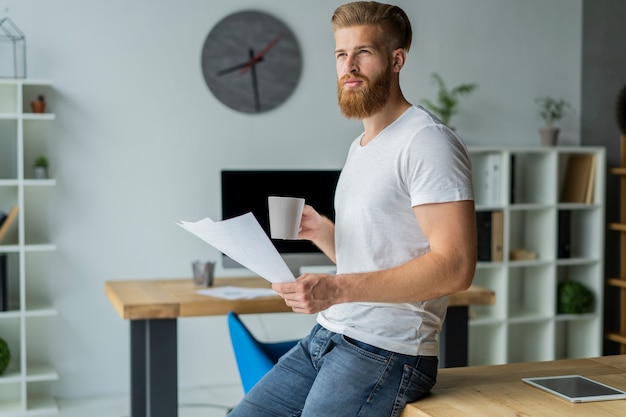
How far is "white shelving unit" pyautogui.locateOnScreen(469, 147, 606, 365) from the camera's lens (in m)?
4.96

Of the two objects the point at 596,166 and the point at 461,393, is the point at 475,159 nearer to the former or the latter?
the point at 596,166

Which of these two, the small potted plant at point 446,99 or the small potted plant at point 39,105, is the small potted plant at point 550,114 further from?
the small potted plant at point 39,105

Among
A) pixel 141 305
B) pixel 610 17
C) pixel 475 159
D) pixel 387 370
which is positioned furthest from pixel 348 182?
pixel 610 17

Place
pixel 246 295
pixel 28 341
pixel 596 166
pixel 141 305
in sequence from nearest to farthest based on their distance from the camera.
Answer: pixel 141 305 → pixel 246 295 → pixel 28 341 → pixel 596 166

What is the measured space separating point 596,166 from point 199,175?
7.64 ft

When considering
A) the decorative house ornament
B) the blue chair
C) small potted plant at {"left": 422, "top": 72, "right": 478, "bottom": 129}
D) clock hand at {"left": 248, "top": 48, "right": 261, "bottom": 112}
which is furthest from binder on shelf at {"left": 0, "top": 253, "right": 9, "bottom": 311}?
small potted plant at {"left": 422, "top": 72, "right": 478, "bottom": 129}

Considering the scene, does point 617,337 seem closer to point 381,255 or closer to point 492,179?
point 492,179

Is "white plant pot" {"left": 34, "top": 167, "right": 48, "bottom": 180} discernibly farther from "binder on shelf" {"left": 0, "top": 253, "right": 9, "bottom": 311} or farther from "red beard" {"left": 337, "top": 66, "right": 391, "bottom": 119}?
→ "red beard" {"left": 337, "top": 66, "right": 391, "bottom": 119}

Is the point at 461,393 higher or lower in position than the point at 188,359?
higher

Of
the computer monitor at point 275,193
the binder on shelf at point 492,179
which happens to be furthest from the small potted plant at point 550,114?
the computer monitor at point 275,193

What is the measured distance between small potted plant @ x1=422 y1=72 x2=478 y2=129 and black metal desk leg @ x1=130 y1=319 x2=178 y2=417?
247 centimetres

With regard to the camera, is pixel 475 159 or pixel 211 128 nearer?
pixel 211 128

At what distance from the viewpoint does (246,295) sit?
3.14m

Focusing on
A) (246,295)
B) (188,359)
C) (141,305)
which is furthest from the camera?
(188,359)
